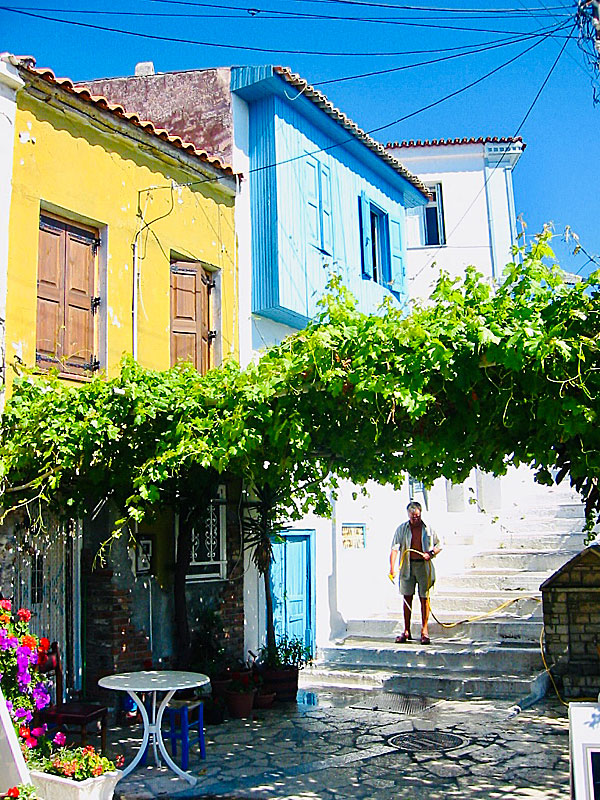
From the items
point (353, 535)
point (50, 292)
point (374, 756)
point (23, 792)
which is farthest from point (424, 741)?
point (50, 292)

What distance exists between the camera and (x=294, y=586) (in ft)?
41.1

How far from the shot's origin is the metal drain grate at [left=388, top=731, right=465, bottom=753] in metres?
8.32

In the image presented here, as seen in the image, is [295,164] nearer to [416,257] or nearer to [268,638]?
[268,638]

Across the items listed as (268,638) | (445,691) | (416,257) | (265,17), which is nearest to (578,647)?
(445,691)

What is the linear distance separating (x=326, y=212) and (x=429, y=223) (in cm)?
940

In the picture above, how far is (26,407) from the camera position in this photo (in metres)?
8.15

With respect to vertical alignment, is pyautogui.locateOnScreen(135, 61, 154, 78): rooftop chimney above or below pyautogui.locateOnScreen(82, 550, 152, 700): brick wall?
above

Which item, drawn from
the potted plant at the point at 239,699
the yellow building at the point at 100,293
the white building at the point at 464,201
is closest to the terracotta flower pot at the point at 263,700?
the potted plant at the point at 239,699

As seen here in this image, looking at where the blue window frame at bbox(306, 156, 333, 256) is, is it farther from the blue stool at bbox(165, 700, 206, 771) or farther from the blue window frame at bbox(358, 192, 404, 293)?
the blue stool at bbox(165, 700, 206, 771)

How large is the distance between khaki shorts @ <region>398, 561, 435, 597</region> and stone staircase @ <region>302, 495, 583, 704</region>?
A: 0.72 m

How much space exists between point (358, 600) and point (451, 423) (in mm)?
7851

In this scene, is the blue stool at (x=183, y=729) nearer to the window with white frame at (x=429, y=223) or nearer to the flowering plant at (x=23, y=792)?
the flowering plant at (x=23, y=792)

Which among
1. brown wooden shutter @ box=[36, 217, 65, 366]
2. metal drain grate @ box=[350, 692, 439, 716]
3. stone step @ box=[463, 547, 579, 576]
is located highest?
brown wooden shutter @ box=[36, 217, 65, 366]

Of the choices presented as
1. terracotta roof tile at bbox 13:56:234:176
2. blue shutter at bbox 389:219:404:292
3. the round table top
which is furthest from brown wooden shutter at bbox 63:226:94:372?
blue shutter at bbox 389:219:404:292
